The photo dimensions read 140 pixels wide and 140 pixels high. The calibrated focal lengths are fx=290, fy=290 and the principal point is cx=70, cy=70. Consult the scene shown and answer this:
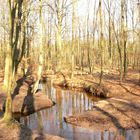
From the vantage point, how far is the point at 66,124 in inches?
680

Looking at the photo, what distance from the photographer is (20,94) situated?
24438 mm

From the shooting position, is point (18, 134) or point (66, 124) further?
point (66, 124)

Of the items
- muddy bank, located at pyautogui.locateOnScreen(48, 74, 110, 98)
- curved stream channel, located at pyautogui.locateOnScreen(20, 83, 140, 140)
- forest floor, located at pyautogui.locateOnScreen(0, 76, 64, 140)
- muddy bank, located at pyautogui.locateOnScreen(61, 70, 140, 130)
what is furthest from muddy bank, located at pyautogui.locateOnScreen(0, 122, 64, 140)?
muddy bank, located at pyautogui.locateOnScreen(48, 74, 110, 98)

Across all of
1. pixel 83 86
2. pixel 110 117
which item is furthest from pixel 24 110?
pixel 83 86

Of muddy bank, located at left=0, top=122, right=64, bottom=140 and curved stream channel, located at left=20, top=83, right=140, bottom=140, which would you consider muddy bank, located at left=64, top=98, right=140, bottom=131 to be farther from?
muddy bank, located at left=0, top=122, right=64, bottom=140

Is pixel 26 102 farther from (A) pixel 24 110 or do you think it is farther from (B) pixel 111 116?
(B) pixel 111 116

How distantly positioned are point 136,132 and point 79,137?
3235mm

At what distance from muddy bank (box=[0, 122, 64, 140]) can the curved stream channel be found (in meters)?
1.73

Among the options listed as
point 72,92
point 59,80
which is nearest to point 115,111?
point 72,92

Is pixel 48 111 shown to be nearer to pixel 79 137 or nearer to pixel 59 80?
pixel 79 137

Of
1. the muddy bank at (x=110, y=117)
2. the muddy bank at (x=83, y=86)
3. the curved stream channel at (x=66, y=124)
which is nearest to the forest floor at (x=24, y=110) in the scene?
the curved stream channel at (x=66, y=124)

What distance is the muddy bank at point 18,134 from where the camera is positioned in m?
13.1

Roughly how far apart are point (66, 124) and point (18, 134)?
447cm

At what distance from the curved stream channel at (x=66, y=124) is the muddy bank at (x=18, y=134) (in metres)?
1.73
